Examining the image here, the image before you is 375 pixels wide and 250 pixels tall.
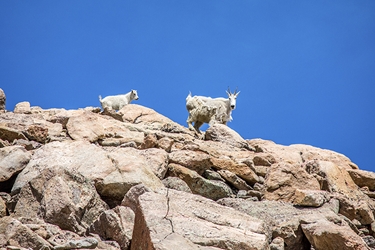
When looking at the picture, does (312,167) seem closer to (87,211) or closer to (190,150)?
(190,150)

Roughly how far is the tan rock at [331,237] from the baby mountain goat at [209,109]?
14.0 meters

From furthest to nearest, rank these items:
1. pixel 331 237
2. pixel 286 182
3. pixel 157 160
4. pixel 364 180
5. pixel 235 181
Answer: pixel 364 180
pixel 235 181
pixel 286 182
pixel 157 160
pixel 331 237

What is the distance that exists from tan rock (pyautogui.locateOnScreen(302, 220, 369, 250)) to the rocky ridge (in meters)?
0.02

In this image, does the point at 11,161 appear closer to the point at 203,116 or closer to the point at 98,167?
the point at 98,167

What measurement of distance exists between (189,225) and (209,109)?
16077 millimetres

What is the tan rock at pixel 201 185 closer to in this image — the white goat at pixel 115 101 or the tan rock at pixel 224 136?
the tan rock at pixel 224 136

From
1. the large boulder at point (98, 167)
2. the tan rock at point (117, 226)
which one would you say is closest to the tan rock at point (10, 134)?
the large boulder at point (98, 167)

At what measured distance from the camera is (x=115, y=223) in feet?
22.2

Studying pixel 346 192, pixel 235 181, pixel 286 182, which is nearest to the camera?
pixel 286 182

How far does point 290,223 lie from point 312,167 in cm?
537

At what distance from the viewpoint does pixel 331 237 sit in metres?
8.02

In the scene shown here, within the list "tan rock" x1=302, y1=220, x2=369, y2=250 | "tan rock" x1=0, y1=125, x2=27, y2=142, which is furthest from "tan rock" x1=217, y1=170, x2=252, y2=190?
"tan rock" x1=0, y1=125, x2=27, y2=142

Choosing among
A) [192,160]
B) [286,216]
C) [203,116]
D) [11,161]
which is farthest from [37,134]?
[203,116]

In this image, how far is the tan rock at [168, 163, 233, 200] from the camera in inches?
427
